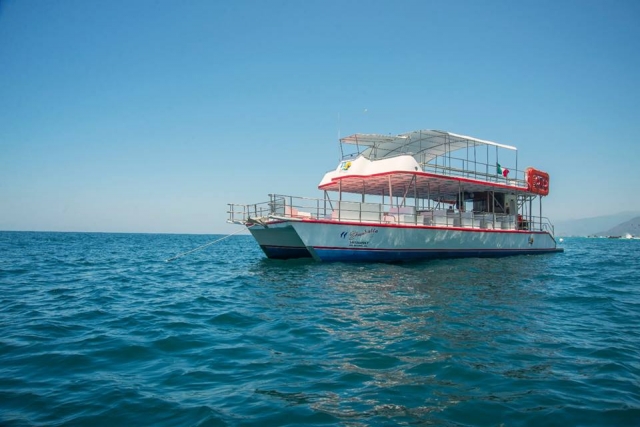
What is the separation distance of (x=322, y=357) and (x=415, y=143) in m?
19.2

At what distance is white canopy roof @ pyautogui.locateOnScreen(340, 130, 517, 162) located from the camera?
2075 centimetres

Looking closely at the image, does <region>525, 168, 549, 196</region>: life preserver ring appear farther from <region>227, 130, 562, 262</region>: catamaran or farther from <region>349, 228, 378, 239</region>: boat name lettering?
<region>349, 228, 378, 239</region>: boat name lettering

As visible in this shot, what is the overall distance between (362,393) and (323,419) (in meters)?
0.70

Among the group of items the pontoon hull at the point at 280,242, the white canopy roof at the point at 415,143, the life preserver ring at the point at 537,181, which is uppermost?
the white canopy roof at the point at 415,143

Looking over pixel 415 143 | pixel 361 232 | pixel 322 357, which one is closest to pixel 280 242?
pixel 361 232

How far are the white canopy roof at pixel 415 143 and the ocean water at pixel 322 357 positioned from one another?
38.7ft

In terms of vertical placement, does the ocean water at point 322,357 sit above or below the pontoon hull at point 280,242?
below

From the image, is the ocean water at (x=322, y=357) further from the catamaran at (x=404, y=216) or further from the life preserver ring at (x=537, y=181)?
the life preserver ring at (x=537, y=181)

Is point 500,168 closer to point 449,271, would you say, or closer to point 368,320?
point 449,271

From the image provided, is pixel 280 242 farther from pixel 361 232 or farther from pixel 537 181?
pixel 537 181

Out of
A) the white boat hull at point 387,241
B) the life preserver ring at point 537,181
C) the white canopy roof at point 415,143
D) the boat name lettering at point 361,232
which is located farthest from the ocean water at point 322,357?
the life preserver ring at point 537,181

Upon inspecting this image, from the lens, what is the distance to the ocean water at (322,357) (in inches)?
150

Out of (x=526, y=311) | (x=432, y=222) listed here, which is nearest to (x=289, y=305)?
(x=526, y=311)

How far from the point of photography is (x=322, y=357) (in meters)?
5.36
